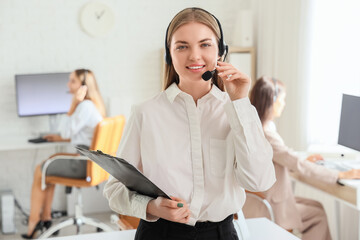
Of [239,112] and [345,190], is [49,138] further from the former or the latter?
[239,112]

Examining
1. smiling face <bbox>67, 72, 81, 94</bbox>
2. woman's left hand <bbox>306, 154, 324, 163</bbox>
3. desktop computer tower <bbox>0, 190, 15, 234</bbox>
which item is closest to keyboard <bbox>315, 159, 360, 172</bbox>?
woman's left hand <bbox>306, 154, 324, 163</bbox>

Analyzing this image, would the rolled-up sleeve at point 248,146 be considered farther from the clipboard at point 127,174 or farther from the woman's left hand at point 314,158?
the woman's left hand at point 314,158

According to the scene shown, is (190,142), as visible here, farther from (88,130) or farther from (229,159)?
(88,130)

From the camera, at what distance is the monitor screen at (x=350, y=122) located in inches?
122

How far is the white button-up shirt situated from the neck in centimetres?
2

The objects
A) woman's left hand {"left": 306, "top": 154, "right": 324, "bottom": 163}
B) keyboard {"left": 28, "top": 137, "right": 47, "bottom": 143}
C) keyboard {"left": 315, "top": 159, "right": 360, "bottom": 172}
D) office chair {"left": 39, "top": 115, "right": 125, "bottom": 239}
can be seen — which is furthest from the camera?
keyboard {"left": 28, "top": 137, "right": 47, "bottom": 143}

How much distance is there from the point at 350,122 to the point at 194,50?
6.81ft

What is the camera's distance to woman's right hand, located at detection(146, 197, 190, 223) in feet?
4.25

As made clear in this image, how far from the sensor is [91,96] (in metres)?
4.27

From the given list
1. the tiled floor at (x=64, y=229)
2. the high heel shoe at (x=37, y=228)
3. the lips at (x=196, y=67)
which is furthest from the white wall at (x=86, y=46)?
the lips at (x=196, y=67)

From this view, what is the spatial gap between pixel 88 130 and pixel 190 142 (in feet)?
9.46

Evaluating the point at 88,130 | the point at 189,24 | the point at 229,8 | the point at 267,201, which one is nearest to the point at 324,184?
the point at 267,201

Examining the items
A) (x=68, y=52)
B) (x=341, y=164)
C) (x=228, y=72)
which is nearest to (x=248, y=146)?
(x=228, y=72)

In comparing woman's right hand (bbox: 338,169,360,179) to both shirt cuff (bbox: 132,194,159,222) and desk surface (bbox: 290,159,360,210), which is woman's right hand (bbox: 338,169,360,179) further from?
shirt cuff (bbox: 132,194,159,222)
